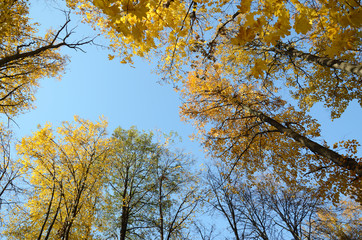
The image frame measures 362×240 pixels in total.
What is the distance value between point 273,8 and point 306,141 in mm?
4228

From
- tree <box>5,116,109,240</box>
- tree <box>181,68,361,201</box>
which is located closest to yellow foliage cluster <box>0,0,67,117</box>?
tree <box>5,116,109,240</box>

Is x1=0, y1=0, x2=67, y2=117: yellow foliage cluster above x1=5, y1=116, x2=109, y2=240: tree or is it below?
above

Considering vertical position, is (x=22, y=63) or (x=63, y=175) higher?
(x=22, y=63)

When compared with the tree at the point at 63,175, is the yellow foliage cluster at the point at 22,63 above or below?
above

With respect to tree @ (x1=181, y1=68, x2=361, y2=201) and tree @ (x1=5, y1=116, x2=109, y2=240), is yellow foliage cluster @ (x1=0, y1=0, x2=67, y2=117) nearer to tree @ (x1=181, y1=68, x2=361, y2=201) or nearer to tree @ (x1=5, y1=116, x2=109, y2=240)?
tree @ (x1=5, y1=116, x2=109, y2=240)

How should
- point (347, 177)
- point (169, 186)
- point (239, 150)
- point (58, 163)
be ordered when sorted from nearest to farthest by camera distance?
point (347, 177)
point (58, 163)
point (239, 150)
point (169, 186)

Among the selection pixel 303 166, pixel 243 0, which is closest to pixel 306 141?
pixel 303 166

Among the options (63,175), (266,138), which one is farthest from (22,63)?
(266,138)

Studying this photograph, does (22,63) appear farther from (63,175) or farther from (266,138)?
(266,138)

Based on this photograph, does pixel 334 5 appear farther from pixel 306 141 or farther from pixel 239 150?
pixel 239 150

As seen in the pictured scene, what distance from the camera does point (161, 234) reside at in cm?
805

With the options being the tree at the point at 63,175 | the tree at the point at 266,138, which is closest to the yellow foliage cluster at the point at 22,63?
the tree at the point at 63,175

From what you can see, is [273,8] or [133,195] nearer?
[273,8]

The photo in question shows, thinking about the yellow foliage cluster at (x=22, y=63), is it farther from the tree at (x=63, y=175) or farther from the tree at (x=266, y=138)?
the tree at (x=266, y=138)
